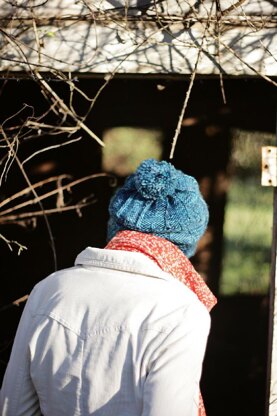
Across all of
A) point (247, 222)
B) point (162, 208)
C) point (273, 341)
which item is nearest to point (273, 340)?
point (273, 341)

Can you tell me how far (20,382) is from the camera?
207 cm

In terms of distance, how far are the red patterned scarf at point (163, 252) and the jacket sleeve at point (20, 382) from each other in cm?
39

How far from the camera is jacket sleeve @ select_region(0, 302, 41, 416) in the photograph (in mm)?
2055

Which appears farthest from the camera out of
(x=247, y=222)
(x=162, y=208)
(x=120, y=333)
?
(x=247, y=222)

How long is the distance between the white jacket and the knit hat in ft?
0.62

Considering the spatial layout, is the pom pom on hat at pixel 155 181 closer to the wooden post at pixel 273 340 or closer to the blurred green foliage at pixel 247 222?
the wooden post at pixel 273 340

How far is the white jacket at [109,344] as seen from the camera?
1860 millimetres

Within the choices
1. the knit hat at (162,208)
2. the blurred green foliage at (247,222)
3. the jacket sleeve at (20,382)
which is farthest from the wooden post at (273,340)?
the jacket sleeve at (20,382)

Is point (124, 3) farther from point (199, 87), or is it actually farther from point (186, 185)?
point (186, 185)

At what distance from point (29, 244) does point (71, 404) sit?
2087 mm

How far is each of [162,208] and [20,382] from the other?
0.75 meters

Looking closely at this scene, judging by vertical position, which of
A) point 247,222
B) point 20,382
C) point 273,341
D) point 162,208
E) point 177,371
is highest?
point 162,208

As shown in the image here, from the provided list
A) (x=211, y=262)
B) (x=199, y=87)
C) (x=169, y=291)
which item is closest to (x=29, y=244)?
(x=211, y=262)

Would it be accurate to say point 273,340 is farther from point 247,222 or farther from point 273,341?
point 247,222
